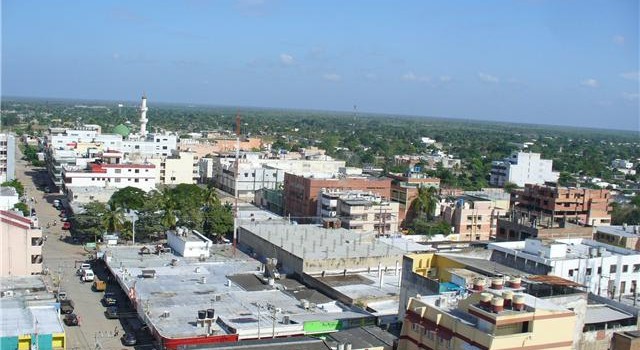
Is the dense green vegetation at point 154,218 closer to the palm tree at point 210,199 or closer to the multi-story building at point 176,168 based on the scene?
the palm tree at point 210,199

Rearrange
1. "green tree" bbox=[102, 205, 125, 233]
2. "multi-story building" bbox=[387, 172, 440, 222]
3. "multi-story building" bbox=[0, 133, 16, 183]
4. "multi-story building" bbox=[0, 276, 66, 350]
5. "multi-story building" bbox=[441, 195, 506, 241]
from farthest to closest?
"multi-story building" bbox=[0, 133, 16, 183], "multi-story building" bbox=[387, 172, 440, 222], "multi-story building" bbox=[441, 195, 506, 241], "green tree" bbox=[102, 205, 125, 233], "multi-story building" bbox=[0, 276, 66, 350]

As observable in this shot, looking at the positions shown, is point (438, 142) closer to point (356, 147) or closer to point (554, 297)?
point (356, 147)

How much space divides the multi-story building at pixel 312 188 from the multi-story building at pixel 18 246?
1878cm

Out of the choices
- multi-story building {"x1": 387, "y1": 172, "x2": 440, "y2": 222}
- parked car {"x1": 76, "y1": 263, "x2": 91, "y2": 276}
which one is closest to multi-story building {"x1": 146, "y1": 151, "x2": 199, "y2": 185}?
multi-story building {"x1": 387, "y1": 172, "x2": 440, "y2": 222}

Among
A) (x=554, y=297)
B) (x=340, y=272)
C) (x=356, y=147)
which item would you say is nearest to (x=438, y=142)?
(x=356, y=147)

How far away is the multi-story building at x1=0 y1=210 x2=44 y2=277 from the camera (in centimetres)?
2523

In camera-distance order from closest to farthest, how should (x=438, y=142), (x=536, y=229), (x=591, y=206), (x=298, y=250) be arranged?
(x=298, y=250) → (x=536, y=229) → (x=591, y=206) → (x=438, y=142)

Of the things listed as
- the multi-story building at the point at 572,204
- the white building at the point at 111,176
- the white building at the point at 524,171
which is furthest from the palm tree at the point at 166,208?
the white building at the point at 524,171

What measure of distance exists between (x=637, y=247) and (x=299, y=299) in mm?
15546

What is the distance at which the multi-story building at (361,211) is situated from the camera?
37938 mm

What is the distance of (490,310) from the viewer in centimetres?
1450

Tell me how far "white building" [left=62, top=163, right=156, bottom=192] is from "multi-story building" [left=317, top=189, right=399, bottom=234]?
14.5 metres

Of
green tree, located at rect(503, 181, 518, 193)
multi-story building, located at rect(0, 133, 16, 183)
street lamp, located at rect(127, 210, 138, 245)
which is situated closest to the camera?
street lamp, located at rect(127, 210, 138, 245)

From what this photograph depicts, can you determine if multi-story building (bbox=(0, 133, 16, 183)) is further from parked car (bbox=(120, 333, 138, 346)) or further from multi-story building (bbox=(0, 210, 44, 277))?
parked car (bbox=(120, 333, 138, 346))
